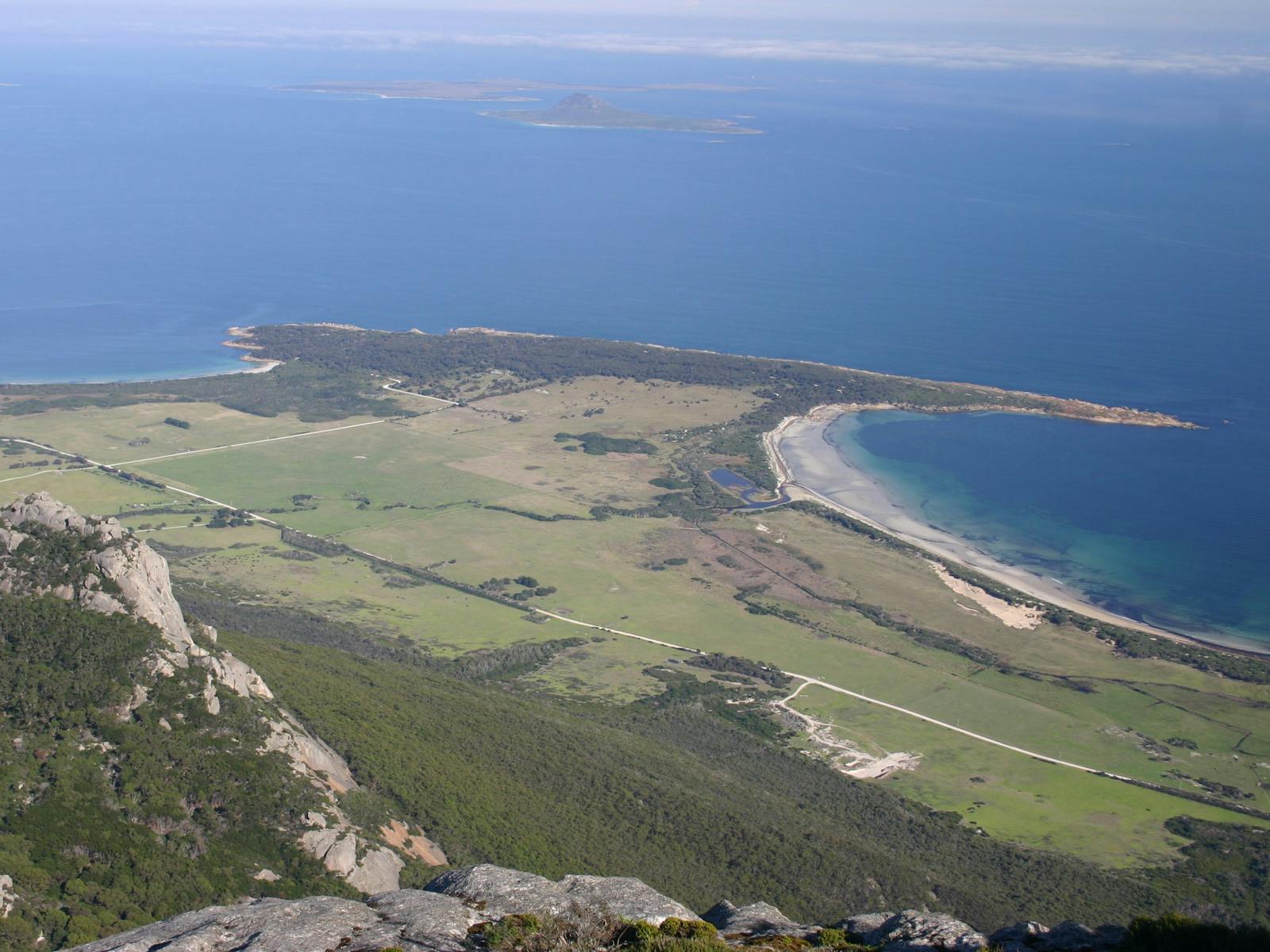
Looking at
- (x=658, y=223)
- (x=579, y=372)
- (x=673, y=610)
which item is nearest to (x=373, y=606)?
(x=673, y=610)

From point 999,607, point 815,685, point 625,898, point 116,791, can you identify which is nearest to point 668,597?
point 815,685

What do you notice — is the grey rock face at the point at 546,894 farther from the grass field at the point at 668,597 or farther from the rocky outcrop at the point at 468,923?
the grass field at the point at 668,597

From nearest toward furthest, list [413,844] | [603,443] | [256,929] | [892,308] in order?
[256,929], [413,844], [603,443], [892,308]

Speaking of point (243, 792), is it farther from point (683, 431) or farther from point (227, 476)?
point (683, 431)

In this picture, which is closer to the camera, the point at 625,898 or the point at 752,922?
the point at 625,898

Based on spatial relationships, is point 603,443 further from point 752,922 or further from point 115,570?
point 752,922
